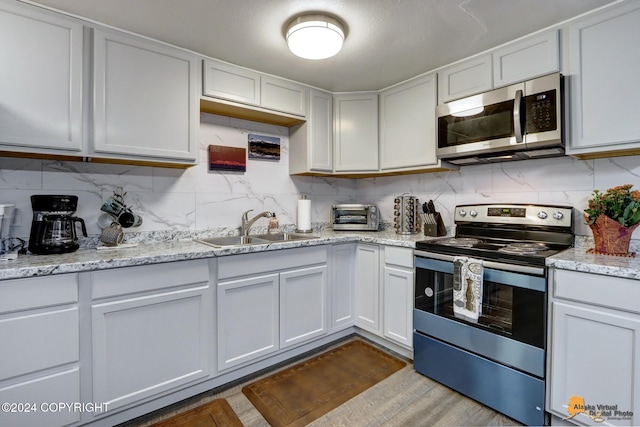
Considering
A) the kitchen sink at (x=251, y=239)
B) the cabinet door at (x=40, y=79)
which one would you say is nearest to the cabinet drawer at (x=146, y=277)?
the kitchen sink at (x=251, y=239)

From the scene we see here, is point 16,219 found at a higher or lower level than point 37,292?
higher

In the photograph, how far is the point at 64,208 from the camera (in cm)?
173

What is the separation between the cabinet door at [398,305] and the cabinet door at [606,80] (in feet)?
4.33

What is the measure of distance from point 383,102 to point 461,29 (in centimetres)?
100

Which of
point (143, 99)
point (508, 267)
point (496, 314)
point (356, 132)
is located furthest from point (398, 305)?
point (143, 99)

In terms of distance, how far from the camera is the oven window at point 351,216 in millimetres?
2945

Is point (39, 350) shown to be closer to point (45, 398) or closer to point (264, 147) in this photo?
point (45, 398)

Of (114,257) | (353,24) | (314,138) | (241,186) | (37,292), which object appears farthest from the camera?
(314,138)

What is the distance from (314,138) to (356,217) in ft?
2.77

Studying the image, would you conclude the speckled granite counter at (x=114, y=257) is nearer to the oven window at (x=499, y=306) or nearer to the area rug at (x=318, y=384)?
the oven window at (x=499, y=306)

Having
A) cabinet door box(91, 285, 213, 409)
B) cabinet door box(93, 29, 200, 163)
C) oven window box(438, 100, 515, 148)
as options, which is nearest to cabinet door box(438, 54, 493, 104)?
oven window box(438, 100, 515, 148)

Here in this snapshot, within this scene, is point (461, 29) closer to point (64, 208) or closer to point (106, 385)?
point (64, 208)

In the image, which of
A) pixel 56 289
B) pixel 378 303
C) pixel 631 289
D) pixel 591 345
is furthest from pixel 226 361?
pixel 631 289

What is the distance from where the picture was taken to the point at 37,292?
1.37m
